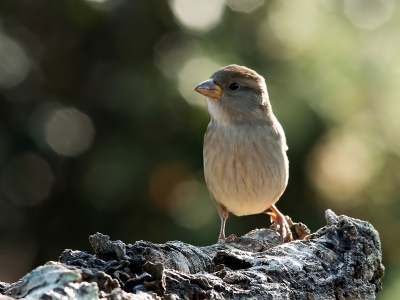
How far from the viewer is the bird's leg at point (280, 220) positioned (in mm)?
3717

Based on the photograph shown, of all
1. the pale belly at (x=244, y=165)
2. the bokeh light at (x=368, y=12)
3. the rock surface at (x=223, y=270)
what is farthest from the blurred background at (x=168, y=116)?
the rock surface at (x=223, y=270)

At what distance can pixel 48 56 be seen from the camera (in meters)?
4.74

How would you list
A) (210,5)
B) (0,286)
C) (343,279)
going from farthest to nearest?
(210,5)
(343,279)
(0,286)

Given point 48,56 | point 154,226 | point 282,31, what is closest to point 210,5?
point 282,31

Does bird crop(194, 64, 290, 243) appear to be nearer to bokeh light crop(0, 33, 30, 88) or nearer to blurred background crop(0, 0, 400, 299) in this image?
blurred background crop(0, 0, 400, 299)

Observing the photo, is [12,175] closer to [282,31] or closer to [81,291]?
[282,31]

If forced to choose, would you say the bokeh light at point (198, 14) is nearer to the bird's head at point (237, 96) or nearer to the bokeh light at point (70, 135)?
the bird's head at point (237, 96)

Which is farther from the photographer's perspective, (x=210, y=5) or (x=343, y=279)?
(x=210, y=5)

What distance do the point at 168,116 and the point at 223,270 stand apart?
1.96 meters

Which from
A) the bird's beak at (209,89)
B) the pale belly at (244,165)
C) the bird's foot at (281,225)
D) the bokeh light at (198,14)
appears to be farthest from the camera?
the bokeh light at (198,14)

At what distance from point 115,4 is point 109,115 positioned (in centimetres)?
79

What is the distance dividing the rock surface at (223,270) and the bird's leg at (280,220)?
0.16m

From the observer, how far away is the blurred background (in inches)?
166

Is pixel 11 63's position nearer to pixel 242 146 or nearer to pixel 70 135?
pixel 70 135
